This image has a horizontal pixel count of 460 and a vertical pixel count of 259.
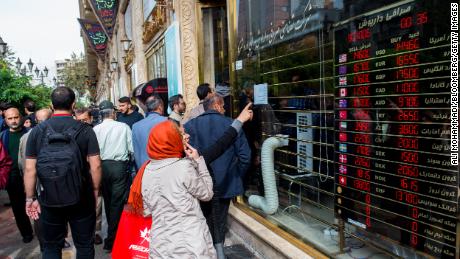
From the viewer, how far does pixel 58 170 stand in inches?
130

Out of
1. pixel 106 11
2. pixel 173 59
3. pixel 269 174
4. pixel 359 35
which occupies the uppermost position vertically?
pixel 106 11

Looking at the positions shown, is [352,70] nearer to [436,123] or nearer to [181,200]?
[436,123]

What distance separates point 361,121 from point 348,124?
0.15 metres

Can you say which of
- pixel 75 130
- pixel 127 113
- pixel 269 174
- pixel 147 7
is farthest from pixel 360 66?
pixel 147 7

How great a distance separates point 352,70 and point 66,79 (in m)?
62.1

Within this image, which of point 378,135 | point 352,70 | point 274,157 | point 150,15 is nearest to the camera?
point 378,135

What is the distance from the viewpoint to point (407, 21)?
95.3 inches

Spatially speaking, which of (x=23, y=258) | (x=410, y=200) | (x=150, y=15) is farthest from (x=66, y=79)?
(x=410, y=200)

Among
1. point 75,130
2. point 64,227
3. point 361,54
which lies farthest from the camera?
point 64,227

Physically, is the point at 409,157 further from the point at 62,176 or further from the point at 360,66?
the point at 62,176

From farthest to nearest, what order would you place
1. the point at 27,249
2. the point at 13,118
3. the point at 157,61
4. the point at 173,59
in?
the point at 157,61 → the point at 173,59 → the point at 13,118 → the point at 27,249

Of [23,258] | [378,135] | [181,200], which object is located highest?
[378,135]

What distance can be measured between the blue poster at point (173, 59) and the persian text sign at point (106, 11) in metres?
9.37

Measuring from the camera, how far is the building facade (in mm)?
2330
